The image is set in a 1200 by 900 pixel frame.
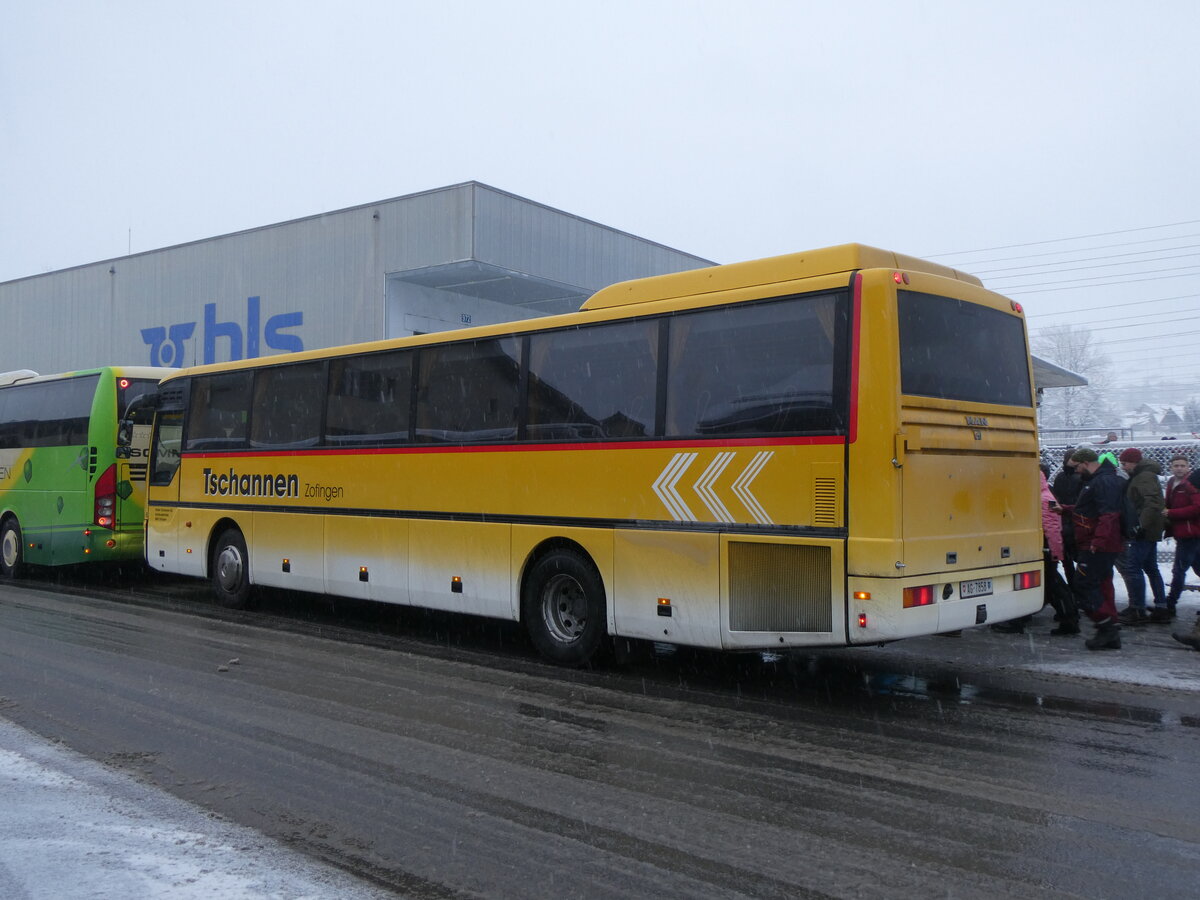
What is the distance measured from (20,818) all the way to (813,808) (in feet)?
13.0

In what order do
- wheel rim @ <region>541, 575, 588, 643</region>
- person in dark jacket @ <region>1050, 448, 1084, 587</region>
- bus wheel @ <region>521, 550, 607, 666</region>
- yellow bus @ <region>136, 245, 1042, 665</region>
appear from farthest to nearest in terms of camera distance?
person in dark jacket @ <region>1050, 448, 1084, 587</region> → wheel rim @ <region>541, 575, 588, 643</region> → bus wheel @ <region>521, 550, 607, 666</region> → yellow bus @ <region>136, 245, 1042, 665</region>

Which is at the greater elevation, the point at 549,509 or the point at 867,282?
the point at 867,282

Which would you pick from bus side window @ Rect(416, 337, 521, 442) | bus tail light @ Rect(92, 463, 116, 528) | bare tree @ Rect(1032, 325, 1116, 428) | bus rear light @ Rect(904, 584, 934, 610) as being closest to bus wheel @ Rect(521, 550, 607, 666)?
bus side window @ Rect(416, 337, 521, 442)

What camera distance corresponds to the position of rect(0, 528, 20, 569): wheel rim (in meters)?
16.9

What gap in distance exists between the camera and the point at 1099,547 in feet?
32.5

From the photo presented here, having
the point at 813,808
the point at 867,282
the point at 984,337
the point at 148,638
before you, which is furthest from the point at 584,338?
the point at 148,638

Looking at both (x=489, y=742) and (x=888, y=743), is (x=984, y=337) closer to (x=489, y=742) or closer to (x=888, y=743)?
(x=888, y=743)

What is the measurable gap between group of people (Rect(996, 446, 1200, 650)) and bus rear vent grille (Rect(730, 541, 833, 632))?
3.97m

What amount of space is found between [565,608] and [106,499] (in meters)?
9.36

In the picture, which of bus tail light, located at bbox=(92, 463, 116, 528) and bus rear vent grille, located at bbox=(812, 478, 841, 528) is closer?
bus rear vent grille, located at bbox=(812, 478, 841, 528)

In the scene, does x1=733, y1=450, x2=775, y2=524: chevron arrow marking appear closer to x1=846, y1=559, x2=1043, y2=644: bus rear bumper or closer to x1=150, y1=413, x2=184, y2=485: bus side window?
x1=846, y1=559, x2=1043, y2=644: bus rear bumper

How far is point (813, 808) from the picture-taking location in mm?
5230

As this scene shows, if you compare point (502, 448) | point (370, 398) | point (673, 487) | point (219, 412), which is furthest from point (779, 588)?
point (219, 412)

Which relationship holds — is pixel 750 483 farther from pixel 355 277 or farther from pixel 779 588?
pixel 355 277
